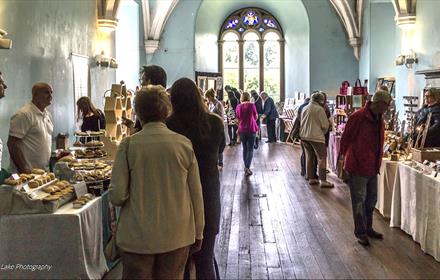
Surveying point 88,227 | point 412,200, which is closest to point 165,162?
Answer: point 88,227

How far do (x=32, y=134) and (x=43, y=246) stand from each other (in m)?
1.24

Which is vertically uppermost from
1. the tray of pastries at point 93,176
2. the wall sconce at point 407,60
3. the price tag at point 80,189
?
the wall sconce at point 407,60

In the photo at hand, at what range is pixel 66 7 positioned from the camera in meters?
8.02

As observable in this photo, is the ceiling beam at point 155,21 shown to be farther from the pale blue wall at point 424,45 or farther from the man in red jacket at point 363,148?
the man in red jacket at point 363,148

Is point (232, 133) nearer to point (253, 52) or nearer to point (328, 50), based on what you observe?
point (328, 50)

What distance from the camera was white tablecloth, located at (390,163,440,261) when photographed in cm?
500

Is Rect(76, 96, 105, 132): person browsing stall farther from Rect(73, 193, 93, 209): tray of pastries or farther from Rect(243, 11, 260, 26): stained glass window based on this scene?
Rect(243, 11, 260, 26): stained glass window

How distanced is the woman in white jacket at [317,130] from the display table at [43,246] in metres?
5.31

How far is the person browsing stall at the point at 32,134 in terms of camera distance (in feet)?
15.4

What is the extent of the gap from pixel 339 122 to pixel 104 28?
441 cm

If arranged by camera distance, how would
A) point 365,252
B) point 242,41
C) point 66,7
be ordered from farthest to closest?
point 242,41 < point 66,7 < point 365,252

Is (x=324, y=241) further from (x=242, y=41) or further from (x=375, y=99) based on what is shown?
(x=242, y=41)

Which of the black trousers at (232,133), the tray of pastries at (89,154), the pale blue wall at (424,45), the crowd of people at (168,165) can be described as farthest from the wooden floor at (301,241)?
the black trousers at (232,133)

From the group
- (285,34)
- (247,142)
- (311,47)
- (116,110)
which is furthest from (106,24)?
(285,34)
